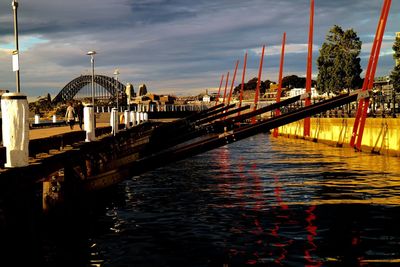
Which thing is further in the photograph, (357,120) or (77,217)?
(357,120)

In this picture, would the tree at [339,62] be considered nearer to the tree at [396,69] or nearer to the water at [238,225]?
the tree at [396,69]

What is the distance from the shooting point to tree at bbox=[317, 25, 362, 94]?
105 metres

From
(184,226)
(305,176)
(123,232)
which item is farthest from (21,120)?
(305,176)

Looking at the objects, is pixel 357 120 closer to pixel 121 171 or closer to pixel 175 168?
pixel 175 168

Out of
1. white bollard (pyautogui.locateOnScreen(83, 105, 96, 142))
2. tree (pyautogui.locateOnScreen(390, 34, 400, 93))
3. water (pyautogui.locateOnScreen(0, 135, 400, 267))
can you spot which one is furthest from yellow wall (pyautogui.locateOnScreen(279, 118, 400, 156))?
tree (pyautogui.locateOnScreen(390, 34, 400, 93))

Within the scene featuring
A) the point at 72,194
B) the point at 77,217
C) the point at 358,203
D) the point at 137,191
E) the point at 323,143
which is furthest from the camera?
the point at 323,143

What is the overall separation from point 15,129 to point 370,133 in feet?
97.2

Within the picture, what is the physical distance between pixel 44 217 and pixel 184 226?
3.29 metres

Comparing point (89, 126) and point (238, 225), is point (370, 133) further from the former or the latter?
point (238, 225)

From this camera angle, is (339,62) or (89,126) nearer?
(89,126)

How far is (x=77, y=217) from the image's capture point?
47.6ft

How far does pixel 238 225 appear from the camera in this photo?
12.9 metres

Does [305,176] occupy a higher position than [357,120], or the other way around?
[357,120]

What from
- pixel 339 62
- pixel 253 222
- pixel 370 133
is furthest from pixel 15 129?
pixel 339 62
